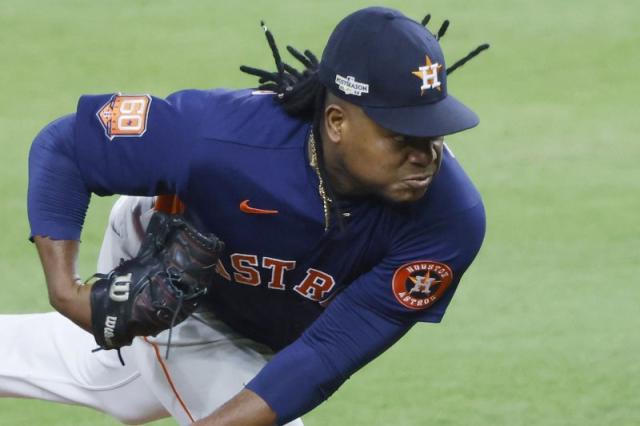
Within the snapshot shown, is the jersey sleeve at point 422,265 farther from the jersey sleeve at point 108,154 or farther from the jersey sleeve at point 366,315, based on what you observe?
the jersey sleeve at point 108,154

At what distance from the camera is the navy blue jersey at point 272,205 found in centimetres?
442

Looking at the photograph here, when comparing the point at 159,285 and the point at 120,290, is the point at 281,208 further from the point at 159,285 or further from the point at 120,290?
the point at 120,290

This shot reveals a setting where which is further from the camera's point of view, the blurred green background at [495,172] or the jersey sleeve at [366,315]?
the blurred green background at [495,172]

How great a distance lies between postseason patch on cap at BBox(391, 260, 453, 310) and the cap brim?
0.53 metres

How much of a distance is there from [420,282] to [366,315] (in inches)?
7.7

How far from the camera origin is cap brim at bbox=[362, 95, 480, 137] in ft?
13.5

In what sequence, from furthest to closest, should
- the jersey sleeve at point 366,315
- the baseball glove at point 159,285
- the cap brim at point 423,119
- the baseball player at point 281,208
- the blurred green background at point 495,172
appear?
the blurred green background at point 495,172, the jersey sleeve at point 366,315, the baseball glove at point 159,285, the baseball player at point 281,208, the cap brim at point 423,119

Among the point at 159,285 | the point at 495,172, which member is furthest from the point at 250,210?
the point at 495,172

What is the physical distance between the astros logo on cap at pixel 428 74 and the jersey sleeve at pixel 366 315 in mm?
489

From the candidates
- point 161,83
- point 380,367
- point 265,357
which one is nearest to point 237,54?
point 161,83

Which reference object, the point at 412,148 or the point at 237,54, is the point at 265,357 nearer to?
the point at 412,148

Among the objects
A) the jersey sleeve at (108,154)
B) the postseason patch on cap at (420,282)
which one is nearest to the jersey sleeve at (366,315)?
the postseason patch on cap at (420,282)

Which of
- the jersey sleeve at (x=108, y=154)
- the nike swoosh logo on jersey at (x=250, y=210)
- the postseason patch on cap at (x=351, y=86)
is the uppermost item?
the postseason patch on cap at (x=351, y=86)

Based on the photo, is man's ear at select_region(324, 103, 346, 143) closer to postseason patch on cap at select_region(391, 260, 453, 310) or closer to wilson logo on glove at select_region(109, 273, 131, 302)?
postseason patch on cap at select_region(391, 260, 453, 310)
